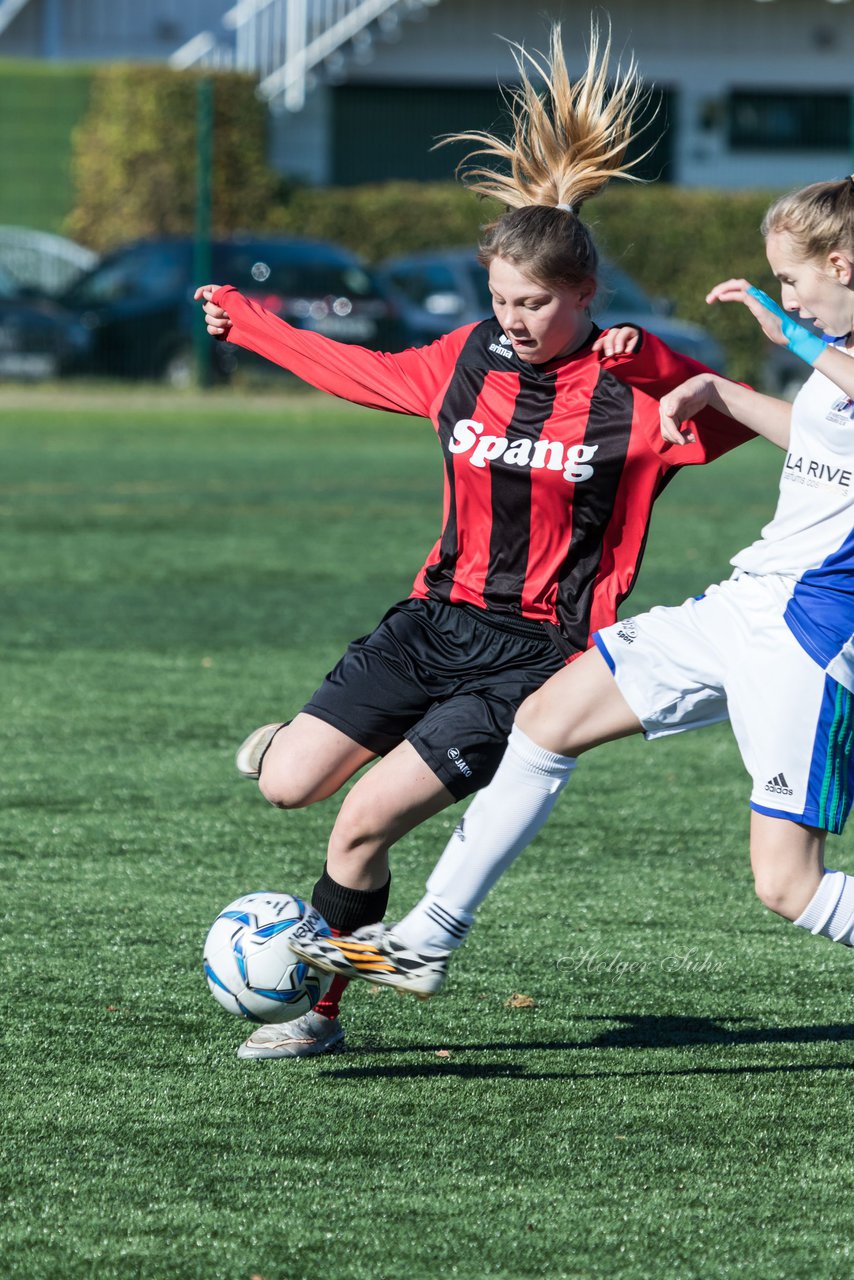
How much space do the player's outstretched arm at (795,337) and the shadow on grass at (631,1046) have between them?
1399 millimetres

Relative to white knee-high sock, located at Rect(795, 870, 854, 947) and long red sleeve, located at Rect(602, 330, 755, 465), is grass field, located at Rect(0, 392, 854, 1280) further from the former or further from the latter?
long red sleeve, located at Rect(602, 330, 755, 465)

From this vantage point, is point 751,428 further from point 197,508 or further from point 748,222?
point 748,222

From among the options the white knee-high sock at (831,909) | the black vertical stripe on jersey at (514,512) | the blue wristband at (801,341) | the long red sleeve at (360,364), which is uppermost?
the blue wristband at (801,341)

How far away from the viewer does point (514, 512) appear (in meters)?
4.11

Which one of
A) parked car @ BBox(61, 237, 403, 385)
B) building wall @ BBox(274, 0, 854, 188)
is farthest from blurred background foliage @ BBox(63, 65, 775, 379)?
building wall @ BBox(274, 0, 854, 188)

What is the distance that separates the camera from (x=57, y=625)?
9070 millimetres

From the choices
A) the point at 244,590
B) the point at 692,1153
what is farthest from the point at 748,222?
the point at 692,1153

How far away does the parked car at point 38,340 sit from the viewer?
775 inches

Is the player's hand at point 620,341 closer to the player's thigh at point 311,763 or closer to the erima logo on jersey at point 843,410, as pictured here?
the erima logo on jersey at point 843,410

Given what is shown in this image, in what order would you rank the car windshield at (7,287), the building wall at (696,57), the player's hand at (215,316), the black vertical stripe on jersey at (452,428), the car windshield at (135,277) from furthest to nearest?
the building wall at (696,57)
the car windshield at (7,287)
the car windshield at (135,277)
the player's hand at (215,316)
the black vertical stripe on jersey at (452,428)

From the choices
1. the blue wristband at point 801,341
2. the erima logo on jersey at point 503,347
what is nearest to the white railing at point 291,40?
the erima logo on jersey at point 503,347

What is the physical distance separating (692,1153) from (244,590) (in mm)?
6914

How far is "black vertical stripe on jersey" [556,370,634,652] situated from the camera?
13.4 ft

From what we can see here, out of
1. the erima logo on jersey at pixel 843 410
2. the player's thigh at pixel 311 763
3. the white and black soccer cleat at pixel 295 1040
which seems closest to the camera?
the erima logo on jersey at pixel 843 410
